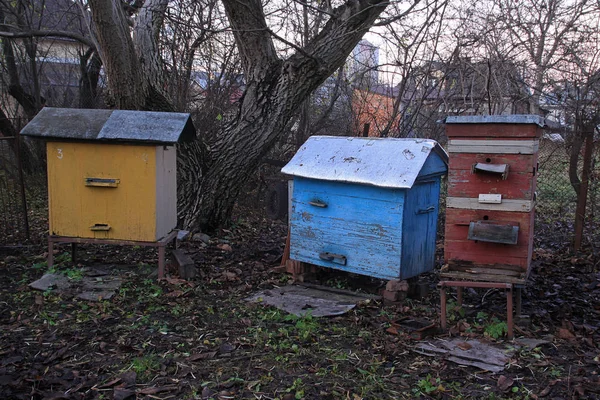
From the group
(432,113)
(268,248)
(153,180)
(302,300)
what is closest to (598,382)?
(302,300)

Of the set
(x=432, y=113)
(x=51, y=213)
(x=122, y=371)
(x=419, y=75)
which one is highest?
(x=419, y=75)

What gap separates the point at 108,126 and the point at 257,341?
2.69 m

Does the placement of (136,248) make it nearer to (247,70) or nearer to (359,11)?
(247,70)

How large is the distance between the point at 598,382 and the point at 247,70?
6150mm

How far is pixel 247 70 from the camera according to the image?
321 inches

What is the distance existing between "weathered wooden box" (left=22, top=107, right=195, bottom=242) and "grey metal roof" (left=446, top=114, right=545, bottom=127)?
8.71 feet

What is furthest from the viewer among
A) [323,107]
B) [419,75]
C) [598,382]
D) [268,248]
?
[323,107]

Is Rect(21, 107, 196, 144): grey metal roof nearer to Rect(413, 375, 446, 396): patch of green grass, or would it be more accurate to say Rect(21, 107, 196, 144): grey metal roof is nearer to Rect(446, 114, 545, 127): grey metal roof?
Rect(446, 114, 545, 127): grey metal roof

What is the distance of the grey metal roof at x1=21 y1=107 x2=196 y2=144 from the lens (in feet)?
17.7

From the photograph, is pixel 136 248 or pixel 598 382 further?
pixel 136 248

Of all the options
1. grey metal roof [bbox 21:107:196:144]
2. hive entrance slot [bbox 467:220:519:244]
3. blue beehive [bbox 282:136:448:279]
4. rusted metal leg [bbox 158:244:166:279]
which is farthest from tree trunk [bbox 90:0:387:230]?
hive entrance slot [bbox 467:220:519:244]

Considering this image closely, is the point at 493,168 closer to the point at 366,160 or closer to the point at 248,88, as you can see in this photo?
the point at 366,160

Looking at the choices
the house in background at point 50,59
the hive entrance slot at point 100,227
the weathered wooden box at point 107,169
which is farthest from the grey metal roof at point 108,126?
the house in background at point 50,59

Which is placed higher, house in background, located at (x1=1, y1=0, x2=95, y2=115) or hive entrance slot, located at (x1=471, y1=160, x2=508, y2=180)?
house in background, located at (x1=1, y1=0, x2=95, y2=115)
